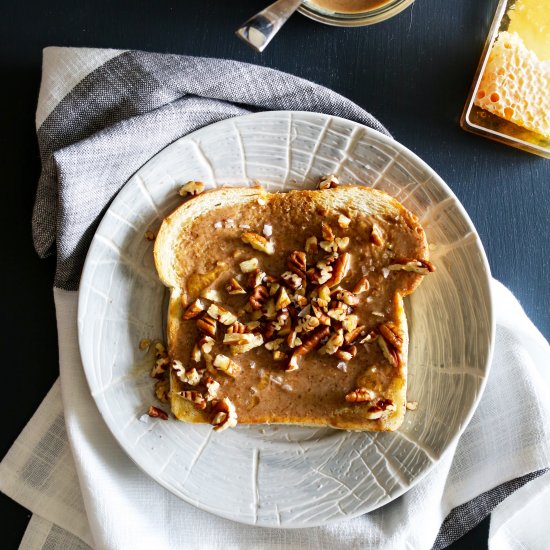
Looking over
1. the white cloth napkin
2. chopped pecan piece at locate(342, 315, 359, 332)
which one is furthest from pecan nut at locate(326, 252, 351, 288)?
the white cloth napkin

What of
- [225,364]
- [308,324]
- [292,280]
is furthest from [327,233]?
[225,364]

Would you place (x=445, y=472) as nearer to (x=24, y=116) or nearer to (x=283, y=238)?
(x=283, y=238)

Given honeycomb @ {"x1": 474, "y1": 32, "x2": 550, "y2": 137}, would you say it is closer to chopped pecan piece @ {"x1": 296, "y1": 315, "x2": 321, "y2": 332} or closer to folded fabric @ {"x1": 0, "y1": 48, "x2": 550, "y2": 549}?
folded fabric @ {"x1": 0, "y1": 48, "x2": 550, "y2": 549}

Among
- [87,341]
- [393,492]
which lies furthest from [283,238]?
[393,492]

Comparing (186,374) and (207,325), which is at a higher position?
(207,325)

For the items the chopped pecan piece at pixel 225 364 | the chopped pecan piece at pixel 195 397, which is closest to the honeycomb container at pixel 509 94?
the chopped pecan piece at pixel 225 364

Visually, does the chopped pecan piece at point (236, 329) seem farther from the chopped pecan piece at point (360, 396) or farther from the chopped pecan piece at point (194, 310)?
the chopped pecan piece at point (360, 396)

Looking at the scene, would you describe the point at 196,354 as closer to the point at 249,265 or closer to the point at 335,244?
the point at 249,265
